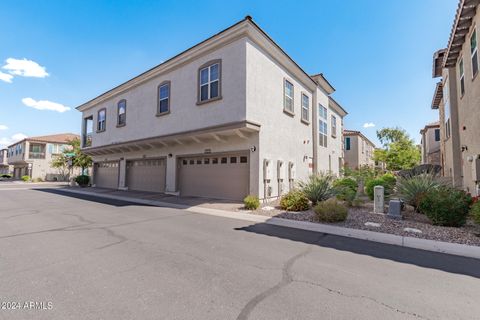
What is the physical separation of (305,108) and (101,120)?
18.4 metres

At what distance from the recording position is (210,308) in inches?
117

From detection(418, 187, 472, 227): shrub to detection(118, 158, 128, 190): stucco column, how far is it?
19.7m

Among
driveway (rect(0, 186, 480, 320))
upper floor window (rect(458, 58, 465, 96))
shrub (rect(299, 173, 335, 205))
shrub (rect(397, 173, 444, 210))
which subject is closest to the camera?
driveway (rect(0, 186, 480, 320))

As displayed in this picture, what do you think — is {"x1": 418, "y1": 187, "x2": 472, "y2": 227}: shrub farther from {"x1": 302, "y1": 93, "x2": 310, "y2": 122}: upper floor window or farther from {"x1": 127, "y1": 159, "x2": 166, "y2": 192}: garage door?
{"x1": 127, "y1": 159, "x2": 166, "y2": 192}: garage door

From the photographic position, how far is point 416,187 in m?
8.83

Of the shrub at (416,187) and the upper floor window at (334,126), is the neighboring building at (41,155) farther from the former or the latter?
the shrub at (416,187)

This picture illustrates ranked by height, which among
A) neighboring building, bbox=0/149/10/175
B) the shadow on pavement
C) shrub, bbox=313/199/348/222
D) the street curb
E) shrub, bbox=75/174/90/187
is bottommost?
the shadow on pavement

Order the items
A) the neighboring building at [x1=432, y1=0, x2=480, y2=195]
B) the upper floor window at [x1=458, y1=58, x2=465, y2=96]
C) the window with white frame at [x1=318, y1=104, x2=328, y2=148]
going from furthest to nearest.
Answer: the window with white frame at [x1=318, y1=104, x2=328, y2=148] < the upper floor window at [x1=458, y1=58, x2=465, y2=96] < the neighboring building at [x1=432, y1=0, x2=480, y2=195]

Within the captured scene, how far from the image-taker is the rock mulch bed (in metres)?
5.96

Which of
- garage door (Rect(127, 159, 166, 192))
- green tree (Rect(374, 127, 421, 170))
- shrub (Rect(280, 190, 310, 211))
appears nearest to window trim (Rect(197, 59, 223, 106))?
garage door (Rect(127, 159, 166, 192))

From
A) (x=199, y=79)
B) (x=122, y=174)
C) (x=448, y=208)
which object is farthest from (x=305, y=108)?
(x=122, y=174)

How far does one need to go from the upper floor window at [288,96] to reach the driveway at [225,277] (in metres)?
9.91

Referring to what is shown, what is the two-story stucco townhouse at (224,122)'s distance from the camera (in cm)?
Result: 1182

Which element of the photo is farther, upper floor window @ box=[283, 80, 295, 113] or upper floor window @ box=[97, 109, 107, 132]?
upper floor window @ box=[97, 109, 107, 132]
